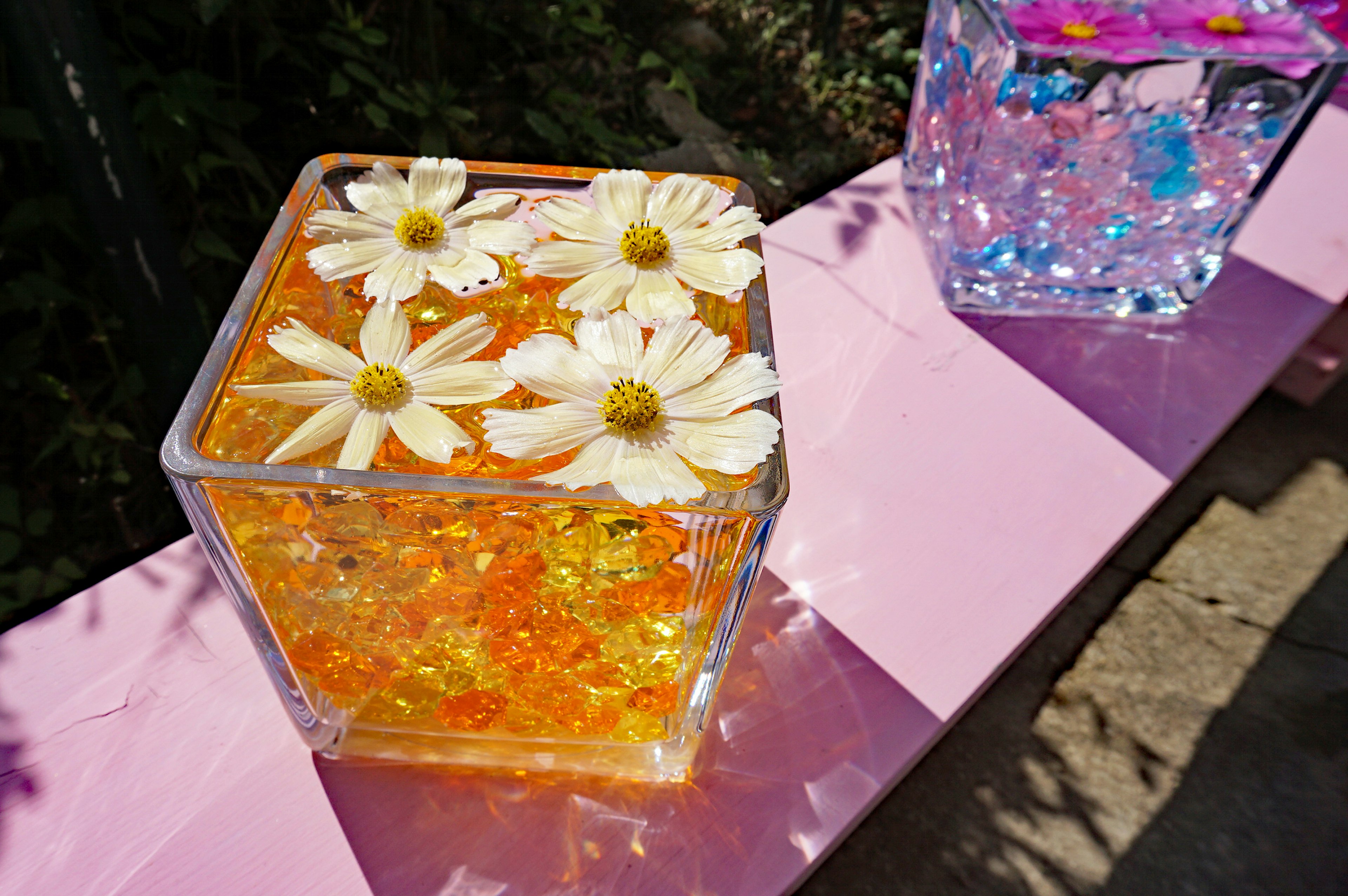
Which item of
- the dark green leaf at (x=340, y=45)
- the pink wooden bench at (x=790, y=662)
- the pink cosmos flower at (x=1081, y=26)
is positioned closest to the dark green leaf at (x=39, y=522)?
the pink wooden bench at (x=790, y=662)

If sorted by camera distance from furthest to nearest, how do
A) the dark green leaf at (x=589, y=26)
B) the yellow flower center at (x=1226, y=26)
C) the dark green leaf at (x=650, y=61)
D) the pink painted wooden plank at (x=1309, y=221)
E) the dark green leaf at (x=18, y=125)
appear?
the dark green leaf at (x=650, y=61) < the dark green leaf at (x=589, y=26) < the pink painted wooden plank at (x=1309, y=221) < the dark green leaf at (x=18, y=125) < the yellow flower center at (x=1226, y=26)

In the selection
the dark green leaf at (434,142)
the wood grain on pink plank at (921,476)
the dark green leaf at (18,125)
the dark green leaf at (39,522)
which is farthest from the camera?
the dark green leaf at (434,142)

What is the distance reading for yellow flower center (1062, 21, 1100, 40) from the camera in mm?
834

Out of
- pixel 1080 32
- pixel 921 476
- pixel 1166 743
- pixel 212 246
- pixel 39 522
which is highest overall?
pixel 1080 32

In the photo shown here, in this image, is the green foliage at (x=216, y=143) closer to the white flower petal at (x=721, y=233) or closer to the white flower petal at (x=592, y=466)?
the white flower petal at (x=721, y=233)

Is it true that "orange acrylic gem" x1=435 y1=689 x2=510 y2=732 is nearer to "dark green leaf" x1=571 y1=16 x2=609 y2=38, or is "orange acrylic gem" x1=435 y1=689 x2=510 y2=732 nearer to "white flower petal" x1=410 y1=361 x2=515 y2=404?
"white flower petal" x1=410 y1=361 x2=515 y2=404

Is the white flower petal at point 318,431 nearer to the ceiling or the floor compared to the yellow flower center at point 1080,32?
nearer to the floor

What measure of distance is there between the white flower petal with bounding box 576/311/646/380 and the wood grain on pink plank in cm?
33

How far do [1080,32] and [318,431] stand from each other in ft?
2.46

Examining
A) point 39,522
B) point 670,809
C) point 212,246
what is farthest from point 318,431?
point 39,522

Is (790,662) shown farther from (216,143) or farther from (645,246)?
(216,143)

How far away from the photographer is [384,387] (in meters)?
0.48

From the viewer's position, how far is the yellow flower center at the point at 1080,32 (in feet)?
2.74

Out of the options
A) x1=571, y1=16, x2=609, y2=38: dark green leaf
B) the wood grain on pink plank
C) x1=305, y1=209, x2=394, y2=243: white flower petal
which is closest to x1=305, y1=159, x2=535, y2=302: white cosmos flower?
x1=305, y1=209, x2=394, y2=243: white flower petal
